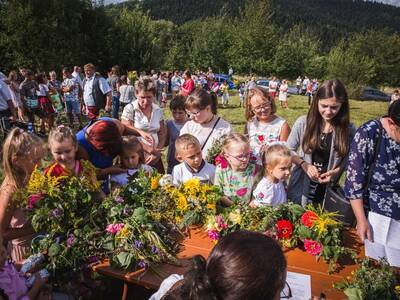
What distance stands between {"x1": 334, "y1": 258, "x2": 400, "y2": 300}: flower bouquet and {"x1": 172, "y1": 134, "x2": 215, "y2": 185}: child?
1592 mm

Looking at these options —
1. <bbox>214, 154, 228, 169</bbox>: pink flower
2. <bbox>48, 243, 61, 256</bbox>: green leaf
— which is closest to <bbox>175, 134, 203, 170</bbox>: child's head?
<bbox>214, 154, 228, 169</bbox>: pink flower

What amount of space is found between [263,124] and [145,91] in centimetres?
148

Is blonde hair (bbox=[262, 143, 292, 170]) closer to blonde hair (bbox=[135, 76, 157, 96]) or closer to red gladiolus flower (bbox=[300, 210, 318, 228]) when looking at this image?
red gladiolus flower (bbox=[300, 210, 318, 228])

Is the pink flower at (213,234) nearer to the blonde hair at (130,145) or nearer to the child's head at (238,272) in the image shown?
the child's head at (238,272)

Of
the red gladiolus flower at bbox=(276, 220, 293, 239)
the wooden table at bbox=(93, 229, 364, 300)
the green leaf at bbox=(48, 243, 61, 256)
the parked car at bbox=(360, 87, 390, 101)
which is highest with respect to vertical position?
the red gladiolus flower at bbox=(276, 220, 293, 239)

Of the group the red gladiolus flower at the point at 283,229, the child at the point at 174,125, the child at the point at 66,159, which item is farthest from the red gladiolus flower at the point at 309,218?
the child at the point at 174,125

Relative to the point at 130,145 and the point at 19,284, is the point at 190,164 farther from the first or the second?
the point at 19,284

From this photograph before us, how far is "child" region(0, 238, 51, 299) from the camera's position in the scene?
7.00 ft

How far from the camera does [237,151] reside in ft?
9.98

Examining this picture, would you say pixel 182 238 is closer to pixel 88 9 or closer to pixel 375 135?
pixel 375 135

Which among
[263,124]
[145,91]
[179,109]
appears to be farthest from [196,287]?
[179,109]

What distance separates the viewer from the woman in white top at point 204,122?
136 inches

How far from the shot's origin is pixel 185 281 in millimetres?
1312

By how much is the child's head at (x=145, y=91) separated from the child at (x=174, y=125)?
36 cm
